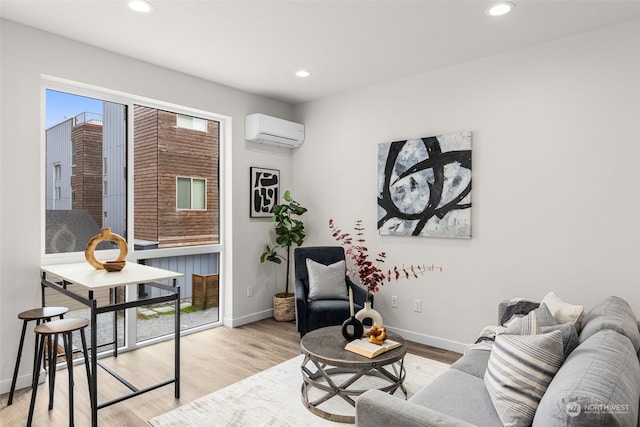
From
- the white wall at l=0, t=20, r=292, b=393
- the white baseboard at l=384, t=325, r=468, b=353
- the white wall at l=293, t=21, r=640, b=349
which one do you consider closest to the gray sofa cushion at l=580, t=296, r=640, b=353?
the white wall at l=293, t=21, r=640, b=349

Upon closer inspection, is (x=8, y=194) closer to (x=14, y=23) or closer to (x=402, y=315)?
(x=14, y=23)

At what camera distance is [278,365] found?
10.7 feet

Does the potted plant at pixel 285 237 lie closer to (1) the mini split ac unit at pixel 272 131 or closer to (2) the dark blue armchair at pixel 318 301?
(2) the dark blue armchair at pixel 318 301

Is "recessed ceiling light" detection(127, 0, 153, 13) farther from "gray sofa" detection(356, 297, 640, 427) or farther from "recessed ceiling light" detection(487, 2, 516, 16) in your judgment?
"gray sofa" detection(356, 297, 640, 427)

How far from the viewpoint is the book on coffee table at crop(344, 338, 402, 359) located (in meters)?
2.37

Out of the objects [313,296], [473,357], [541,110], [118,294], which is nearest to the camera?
[473,357]

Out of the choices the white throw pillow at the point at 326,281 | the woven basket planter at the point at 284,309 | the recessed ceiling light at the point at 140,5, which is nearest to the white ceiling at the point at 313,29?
the recessed ceiling light at the point at 140,5

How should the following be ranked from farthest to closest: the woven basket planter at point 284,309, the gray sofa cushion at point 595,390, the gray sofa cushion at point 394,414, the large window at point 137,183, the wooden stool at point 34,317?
the woven basket planter at point 284,309 < the large window at point 137,183 < the wooden stool at point 34,317 < the gray sofa cushion at point 394,414 < the gray sofa cushion at point 595,390

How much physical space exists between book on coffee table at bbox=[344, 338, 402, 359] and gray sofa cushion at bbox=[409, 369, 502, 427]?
1.48ft

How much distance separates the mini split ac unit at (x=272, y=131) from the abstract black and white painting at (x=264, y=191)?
14.6 inches

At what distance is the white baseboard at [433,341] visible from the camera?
3.56m

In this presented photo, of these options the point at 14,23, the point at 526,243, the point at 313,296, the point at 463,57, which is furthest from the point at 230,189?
the point at 526,243

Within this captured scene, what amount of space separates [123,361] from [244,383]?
4.03 feet

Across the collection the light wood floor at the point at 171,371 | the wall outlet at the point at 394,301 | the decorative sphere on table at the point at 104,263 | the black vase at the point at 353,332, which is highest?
the decorative sphere on table at the point at 104,263
